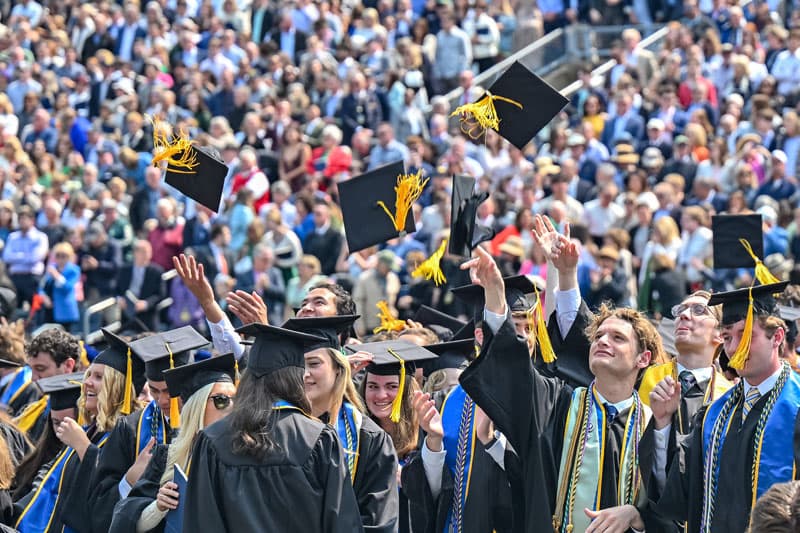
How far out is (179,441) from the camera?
6746mm

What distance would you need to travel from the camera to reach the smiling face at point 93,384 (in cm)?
834

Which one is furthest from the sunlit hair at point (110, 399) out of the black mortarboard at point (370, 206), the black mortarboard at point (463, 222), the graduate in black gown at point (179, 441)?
the black mortarboard at point (463, 222)

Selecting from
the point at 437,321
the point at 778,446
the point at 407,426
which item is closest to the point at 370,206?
the point at 407,426

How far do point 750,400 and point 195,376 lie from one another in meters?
2.56

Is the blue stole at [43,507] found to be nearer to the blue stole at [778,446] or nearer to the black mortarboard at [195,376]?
the black mortarboard at [195,376]

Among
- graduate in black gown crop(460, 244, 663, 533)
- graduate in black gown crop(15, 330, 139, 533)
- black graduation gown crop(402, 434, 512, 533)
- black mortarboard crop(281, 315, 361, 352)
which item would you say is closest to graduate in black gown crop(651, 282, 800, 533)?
graduate in black gown crop(460, 244, 663, 533)

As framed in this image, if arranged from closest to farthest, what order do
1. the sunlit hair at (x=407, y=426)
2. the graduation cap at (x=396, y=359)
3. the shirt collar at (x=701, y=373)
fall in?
the shirt collar at (x=701, y=373), the graduation cap at (x=396, y=359), the sunlit hair at (x=407, y=426)

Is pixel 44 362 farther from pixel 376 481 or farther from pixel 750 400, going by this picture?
pixel 750 400

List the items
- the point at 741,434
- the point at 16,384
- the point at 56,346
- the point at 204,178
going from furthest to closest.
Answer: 1. the point at 16,384
2. the point at 56,346
3. the point at 204,178
4. the point at 741,434

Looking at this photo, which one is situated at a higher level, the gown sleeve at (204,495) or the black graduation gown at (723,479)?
the gown sleeve at (204,495)

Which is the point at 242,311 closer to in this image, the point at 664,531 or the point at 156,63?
the point at 664,531

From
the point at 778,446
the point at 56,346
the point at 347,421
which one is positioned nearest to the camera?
the point at 778,446

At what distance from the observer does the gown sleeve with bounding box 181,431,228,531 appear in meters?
6.08

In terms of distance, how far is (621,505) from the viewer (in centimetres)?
699
